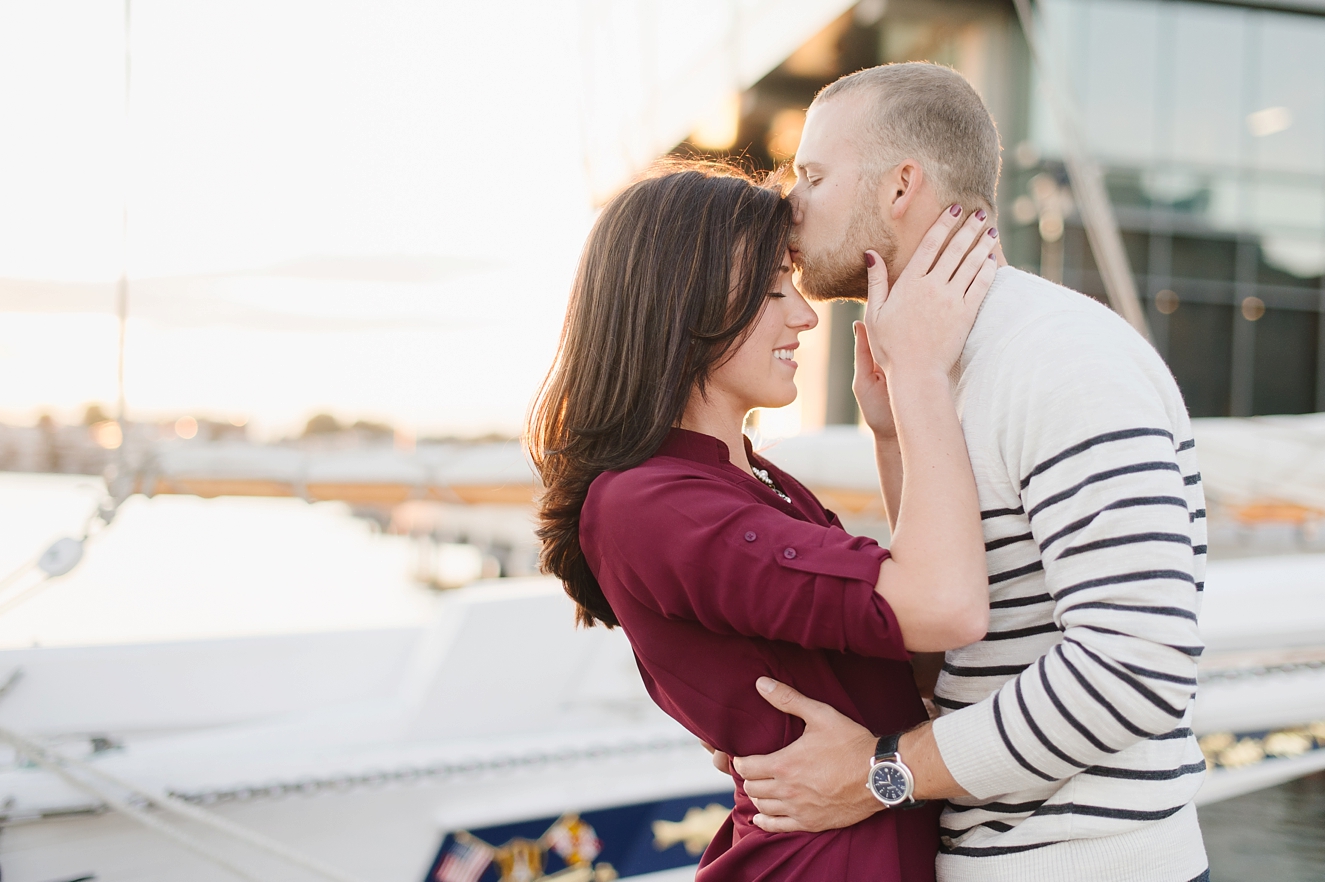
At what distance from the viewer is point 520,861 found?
2449 millimetres

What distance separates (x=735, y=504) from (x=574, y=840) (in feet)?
5.70

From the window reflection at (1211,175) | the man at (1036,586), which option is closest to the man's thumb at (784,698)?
the man at (1036,586)

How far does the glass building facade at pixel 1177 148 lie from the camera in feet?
39.1

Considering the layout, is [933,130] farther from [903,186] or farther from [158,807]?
[158,807]

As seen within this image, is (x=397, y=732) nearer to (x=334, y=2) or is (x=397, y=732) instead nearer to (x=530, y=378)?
(x=530, y=378)

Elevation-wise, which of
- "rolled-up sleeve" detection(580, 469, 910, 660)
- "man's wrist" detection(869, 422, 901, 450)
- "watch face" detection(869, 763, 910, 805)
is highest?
"man's wrist" detection(869, 422, 901, 450)

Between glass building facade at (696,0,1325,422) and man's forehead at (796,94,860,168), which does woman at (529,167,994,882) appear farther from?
glass building facade at (696,0,1325,422)

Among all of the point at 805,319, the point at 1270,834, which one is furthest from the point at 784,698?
the point at 1270,834

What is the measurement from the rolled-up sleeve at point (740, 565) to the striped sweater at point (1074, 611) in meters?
0.15

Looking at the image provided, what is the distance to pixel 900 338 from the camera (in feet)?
3.71

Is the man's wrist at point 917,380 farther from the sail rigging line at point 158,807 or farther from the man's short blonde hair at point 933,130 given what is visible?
the sail rigging line at point 158,807

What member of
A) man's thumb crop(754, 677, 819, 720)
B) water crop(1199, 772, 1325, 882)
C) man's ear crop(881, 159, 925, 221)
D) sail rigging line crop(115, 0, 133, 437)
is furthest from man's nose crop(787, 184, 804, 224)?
sail rigging line crop(115, 0, 133, 437)

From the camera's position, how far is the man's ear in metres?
1.21

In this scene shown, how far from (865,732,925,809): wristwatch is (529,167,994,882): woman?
0.08 m
